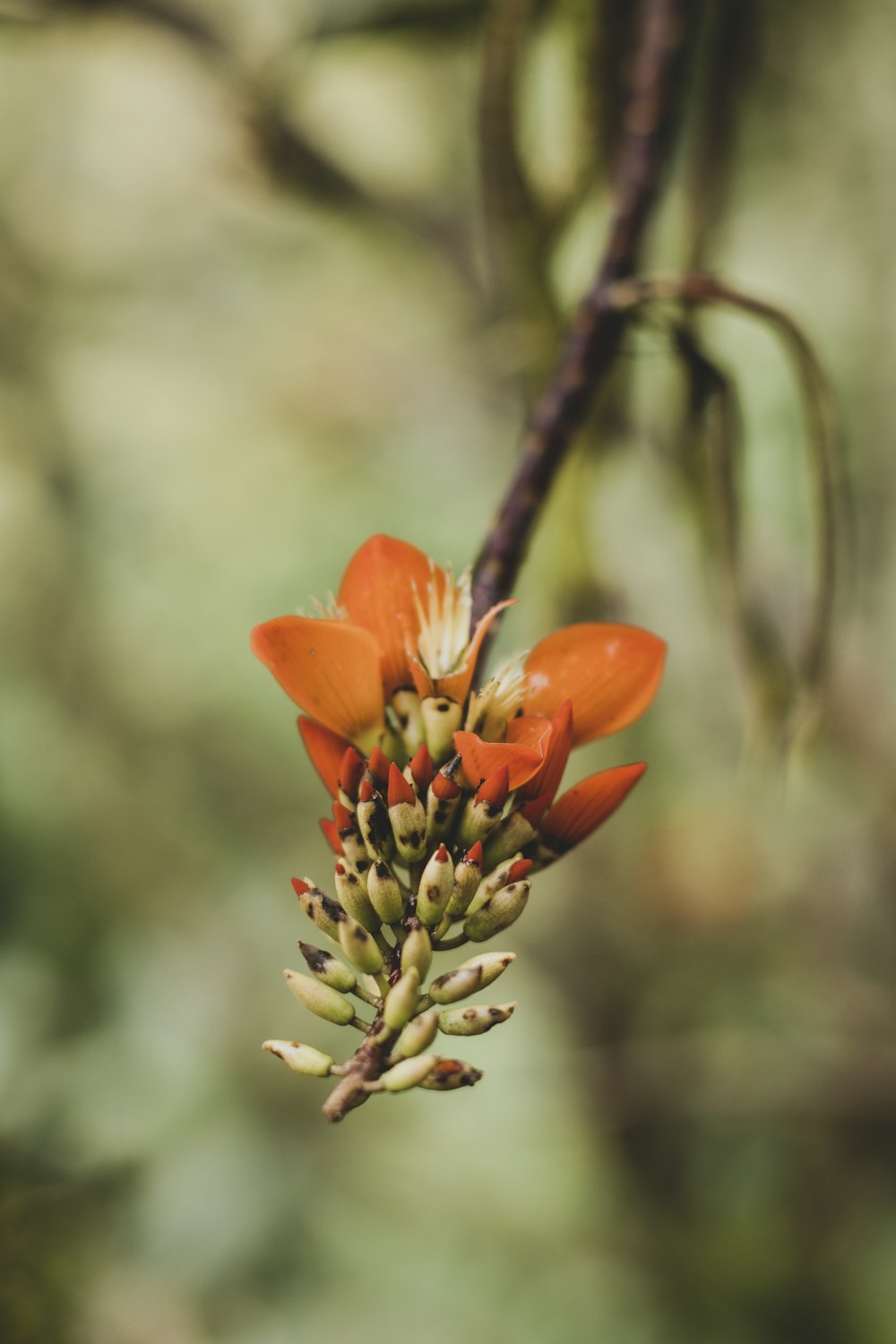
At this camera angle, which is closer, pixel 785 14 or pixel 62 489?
pixel 785 14

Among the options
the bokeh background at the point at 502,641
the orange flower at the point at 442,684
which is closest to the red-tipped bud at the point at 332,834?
the orange flower at the point at 442,684

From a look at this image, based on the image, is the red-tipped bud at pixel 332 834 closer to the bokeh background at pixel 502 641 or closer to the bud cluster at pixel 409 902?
the bud cluster at pixel 409 902

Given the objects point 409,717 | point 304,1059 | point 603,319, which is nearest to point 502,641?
point 603,319

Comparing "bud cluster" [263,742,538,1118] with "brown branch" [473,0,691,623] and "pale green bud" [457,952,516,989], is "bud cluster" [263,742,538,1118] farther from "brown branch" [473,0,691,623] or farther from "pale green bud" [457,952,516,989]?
"brown branch" [473,0,691,623]

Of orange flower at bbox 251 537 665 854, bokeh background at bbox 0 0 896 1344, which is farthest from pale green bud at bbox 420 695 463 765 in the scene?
bokeh background at bbox 0 0 896 1344

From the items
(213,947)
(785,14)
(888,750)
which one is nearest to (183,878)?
(213,947)

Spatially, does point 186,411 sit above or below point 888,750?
above

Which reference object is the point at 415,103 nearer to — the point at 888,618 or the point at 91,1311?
the point at 888,618
